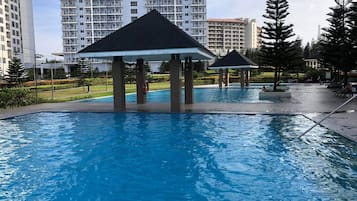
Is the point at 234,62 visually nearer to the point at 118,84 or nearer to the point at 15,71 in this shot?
the point at 118,84

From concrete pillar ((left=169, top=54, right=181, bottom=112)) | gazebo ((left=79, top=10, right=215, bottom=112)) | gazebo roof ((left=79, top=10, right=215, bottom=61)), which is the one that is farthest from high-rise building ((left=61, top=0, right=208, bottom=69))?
concrete pillar ((left=169, top=54, right=181, bottom=112))

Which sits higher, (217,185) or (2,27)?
(2,27)

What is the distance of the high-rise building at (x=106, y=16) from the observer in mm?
83500

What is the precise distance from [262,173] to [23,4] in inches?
3839

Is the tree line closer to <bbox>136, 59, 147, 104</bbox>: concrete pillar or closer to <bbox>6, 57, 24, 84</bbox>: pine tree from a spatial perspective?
<bbox>136, 59, 147, 104</bbox>: concrete pillar

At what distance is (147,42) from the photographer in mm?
13172

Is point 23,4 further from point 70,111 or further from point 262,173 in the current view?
point 262,173

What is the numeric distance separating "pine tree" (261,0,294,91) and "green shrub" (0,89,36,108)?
16.8m

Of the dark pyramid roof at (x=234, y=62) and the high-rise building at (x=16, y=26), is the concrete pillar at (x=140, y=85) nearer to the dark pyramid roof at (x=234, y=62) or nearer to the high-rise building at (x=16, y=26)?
the dark pyramid roof at (x=234, y=62)

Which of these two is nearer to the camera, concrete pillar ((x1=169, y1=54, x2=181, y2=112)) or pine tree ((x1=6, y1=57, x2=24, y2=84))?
concrete pillar ((x1=169, y1=54, x2=181, y2=112))

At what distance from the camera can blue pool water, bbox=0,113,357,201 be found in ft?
16.5

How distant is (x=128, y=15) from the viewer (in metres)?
84.0

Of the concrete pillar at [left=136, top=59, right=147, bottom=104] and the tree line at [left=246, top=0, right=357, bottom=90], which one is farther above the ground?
the tree line at [left=246, top=0, right=357, bottom=90]

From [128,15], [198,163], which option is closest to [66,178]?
[198,163]
